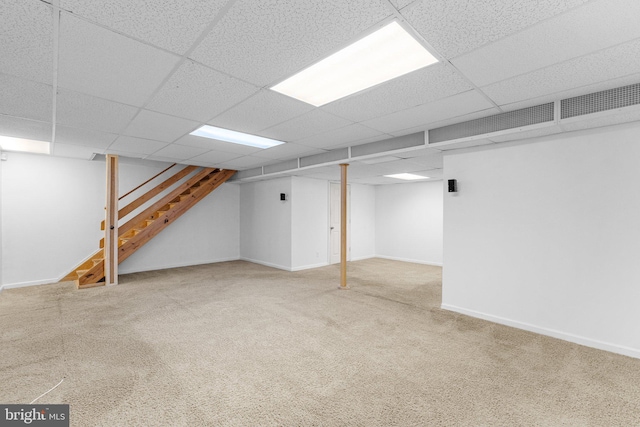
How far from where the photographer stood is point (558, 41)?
6.18ft

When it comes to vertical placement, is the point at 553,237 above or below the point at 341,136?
below

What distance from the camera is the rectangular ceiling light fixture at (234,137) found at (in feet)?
13.2

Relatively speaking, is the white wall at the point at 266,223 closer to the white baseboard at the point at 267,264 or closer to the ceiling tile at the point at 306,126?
the white baseboard at the point at 267,264

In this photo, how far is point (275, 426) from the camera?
186 centimetres

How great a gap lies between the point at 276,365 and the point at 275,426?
0.77 metres

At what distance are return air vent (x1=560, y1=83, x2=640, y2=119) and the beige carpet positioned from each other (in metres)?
2.36

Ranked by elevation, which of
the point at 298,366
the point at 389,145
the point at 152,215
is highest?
the point at 389,145

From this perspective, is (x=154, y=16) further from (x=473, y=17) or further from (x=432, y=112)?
(x=432, y=112)

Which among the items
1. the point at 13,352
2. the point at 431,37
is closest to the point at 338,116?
the point at 431,37

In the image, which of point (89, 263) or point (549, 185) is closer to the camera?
point (549, 185)

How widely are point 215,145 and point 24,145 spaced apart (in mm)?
3298

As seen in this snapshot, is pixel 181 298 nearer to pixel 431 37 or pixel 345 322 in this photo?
pixel 345 322

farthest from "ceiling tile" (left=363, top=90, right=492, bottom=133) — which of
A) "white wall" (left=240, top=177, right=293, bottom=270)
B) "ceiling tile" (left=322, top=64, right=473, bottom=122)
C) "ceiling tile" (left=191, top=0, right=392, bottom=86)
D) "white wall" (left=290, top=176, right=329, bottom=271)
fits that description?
"white wall" (left=240, top=177, right=293, bottom=270)

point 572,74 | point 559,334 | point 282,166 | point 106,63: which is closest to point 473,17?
point 572,74
